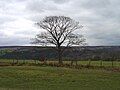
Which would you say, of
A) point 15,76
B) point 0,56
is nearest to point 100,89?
point 15,76

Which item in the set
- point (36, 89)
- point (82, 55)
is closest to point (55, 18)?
point (82, 55)

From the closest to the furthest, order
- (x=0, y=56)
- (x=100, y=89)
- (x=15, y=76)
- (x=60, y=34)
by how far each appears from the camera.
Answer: (x=100, y=89) → (x=15, y=76) → (x=60, y=34) → (x=0, y=56)

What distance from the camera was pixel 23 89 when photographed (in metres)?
28.3

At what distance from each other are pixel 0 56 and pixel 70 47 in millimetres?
44973

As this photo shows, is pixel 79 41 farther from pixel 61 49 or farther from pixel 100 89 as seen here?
pixel 100 89

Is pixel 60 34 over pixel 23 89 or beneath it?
over

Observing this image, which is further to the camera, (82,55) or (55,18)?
(82,55)

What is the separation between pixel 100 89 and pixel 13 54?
100 metres

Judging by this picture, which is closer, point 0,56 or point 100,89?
point 100,89

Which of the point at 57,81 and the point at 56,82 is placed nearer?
the point at 56,82

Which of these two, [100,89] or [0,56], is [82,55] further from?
[100,89]

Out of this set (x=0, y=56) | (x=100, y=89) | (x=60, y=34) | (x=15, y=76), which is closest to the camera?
(x=100, y=89)

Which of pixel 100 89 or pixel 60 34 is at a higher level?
pixel 60 34

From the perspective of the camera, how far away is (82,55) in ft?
418
